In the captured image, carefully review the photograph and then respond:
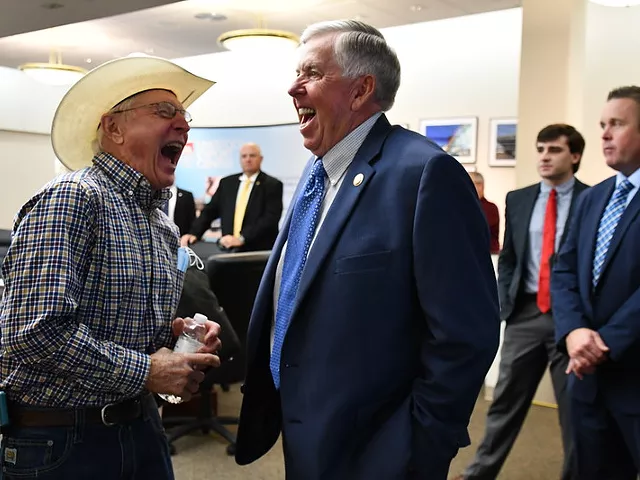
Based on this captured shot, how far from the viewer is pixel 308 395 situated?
4.61 ft

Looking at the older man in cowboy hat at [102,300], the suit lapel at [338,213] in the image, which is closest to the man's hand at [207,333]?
the older man in cowboy hat at [102,300]

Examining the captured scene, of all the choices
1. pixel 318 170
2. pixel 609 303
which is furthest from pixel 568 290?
pixel 318 170

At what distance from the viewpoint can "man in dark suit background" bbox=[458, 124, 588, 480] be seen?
3.04 meters

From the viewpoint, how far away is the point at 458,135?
22.2ft

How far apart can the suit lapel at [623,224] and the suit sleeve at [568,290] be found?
0.73 feet

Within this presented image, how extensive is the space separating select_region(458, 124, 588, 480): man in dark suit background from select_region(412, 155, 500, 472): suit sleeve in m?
1.74

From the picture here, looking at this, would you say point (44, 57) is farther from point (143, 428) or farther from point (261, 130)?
point (143, 428)

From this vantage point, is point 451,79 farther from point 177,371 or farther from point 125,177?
point 177,371

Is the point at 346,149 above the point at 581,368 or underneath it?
above

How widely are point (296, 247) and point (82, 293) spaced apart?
494 millimetres

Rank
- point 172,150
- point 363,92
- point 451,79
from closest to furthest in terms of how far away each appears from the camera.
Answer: point 363,92
point 172,150
point 451,79

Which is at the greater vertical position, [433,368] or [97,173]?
[97,173]

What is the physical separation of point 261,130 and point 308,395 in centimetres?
679

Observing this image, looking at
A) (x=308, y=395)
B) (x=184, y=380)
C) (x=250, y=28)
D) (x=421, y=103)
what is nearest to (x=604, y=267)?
(x=308, y=395)
